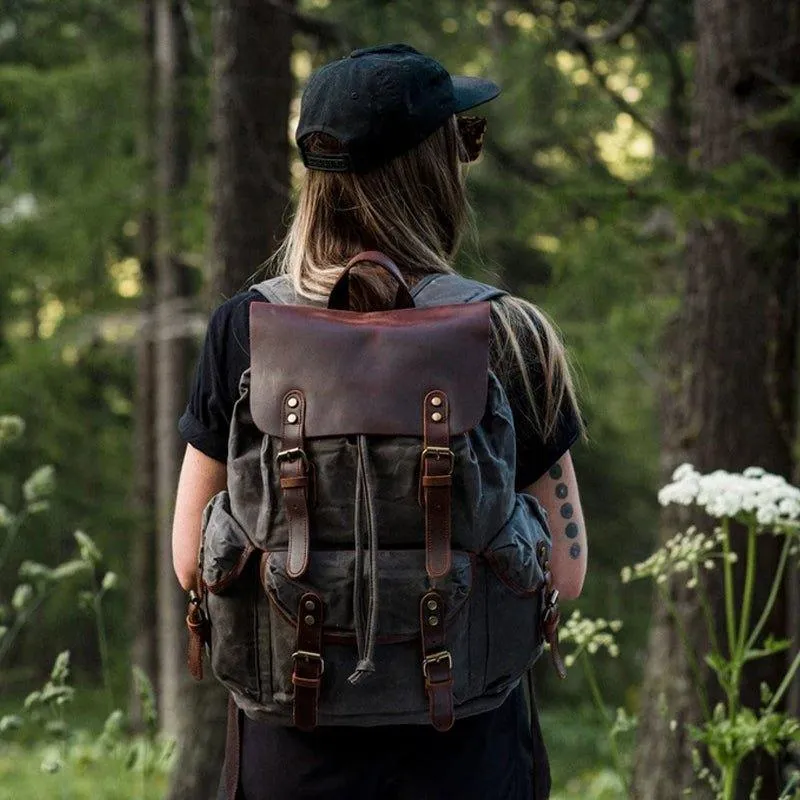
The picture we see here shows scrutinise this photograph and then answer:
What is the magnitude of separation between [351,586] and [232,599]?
205mm

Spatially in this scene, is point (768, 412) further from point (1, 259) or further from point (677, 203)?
point (1, 259)

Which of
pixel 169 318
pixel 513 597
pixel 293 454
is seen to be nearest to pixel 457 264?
pixel 513 597

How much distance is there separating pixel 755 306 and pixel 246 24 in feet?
7.59

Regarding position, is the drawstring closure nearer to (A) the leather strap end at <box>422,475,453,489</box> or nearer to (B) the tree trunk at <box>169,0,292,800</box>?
(A) the leather strap end at <box>422,475,453,489</box>

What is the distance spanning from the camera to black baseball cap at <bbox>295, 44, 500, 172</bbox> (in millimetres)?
2078

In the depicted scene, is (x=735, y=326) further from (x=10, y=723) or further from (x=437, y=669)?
(x=437, y=669)

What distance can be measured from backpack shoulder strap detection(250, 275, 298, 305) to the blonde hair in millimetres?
13

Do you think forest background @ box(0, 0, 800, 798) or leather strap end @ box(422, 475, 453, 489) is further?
forest background @ box(0, 0, 800, 798)

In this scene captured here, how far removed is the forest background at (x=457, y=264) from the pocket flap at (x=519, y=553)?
331 mm

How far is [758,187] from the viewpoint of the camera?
4785 millimetres

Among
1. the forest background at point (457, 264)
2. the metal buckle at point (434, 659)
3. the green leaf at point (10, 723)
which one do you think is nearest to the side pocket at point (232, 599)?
the metal buckle at point (434, 659)

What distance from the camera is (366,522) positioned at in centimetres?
186

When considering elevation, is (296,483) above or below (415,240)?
below

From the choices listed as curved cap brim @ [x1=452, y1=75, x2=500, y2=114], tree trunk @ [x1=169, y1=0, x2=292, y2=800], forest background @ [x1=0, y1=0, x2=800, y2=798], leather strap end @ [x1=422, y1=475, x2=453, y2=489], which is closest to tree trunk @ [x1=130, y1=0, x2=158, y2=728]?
forest background @ [x1=0, y1=0, x2=800, y2=798]
